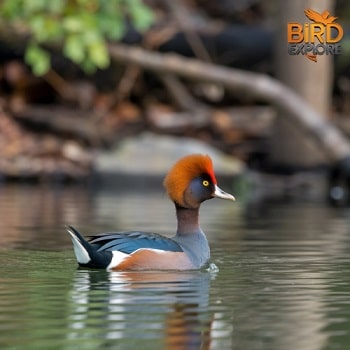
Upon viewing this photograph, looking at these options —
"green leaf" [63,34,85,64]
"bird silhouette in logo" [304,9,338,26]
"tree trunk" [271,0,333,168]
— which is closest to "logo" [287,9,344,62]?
"bird silhouette in logo" [304,9,338,26]

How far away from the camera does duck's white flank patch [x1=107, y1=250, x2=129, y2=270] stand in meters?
9.15

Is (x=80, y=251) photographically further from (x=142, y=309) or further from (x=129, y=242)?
(x=142, y=309)

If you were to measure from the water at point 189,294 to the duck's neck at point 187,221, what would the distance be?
0.37 meters

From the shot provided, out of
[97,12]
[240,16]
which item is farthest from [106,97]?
[97,12]

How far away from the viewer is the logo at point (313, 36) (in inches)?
740

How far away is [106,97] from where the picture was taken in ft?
79.3

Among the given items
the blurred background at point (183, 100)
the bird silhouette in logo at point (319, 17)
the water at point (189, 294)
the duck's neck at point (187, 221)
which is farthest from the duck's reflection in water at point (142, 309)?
the bird silhouette in logo at point (319, 17)

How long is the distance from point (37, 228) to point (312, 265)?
3.91 metres

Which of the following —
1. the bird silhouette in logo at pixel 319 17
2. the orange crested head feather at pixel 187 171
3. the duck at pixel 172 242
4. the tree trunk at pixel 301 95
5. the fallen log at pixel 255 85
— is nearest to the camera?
the duck at pixel 172 242

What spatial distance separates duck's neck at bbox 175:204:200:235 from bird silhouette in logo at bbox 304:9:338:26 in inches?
367

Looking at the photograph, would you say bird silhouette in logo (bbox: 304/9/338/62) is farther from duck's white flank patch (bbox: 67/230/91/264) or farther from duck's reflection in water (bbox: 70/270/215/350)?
duck's white flank patch (bbox: 67/230/91/264)

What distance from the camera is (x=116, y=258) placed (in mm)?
9164

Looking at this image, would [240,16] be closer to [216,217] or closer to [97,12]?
[97,12]

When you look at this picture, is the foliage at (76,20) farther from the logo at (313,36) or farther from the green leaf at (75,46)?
the logo at (313,36)
